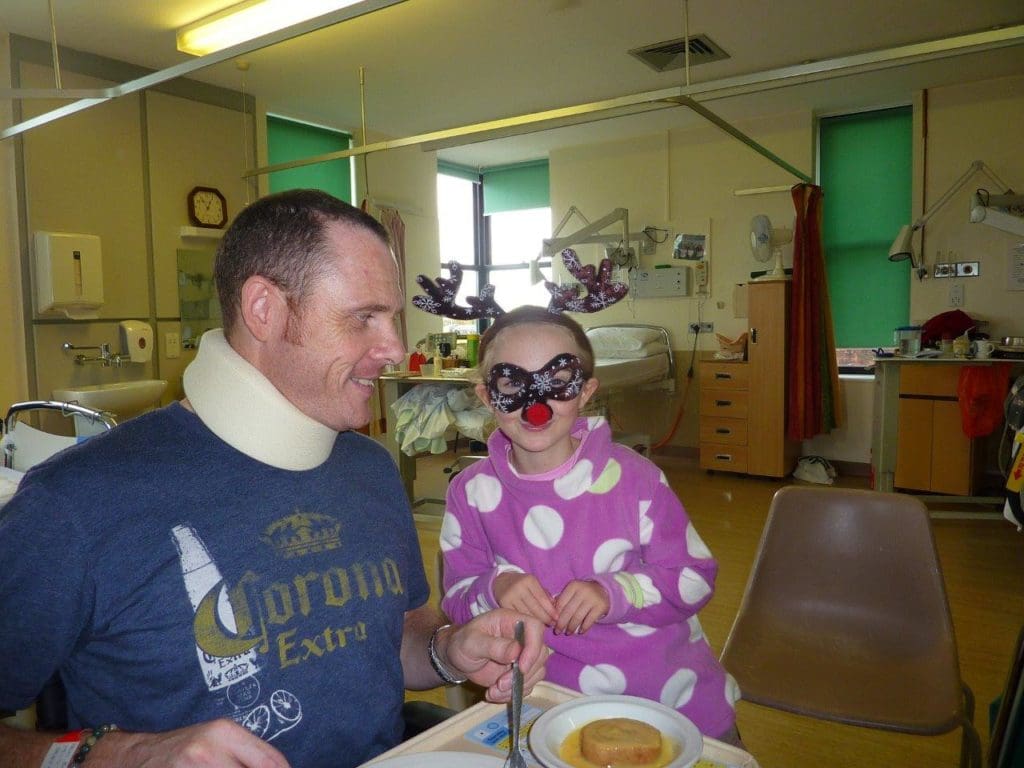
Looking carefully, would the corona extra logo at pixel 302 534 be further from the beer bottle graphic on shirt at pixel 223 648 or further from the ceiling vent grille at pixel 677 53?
the ceiling vent grille at pixel 677 53

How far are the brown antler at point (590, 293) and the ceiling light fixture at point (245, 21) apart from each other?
2.99 m

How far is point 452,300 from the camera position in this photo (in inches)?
64.1

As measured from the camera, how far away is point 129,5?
4027mm

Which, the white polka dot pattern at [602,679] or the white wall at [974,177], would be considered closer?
the white polka dot pattern at [602,679]

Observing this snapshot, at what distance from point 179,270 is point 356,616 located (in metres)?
4.94

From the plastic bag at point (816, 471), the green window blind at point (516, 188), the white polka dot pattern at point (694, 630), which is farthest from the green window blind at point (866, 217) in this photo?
the white polka dot pattern at point (694, 630)

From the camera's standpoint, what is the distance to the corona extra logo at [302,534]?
3.32ft

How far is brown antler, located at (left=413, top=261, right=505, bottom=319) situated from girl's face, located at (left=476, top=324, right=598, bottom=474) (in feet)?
0.62

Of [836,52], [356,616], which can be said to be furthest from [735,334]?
[356,616]

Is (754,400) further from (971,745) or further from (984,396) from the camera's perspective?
(971,745)

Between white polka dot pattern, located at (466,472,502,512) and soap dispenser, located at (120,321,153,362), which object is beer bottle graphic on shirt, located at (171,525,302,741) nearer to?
white polka dot pattern, located at (466,472,502,512)

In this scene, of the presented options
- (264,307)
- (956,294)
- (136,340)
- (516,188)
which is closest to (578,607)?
(264,307)

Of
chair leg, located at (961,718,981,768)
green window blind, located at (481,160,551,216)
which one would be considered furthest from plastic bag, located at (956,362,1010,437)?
green window blind, located at (481,160,551,216)

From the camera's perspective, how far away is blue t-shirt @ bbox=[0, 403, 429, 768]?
2.83 ft
